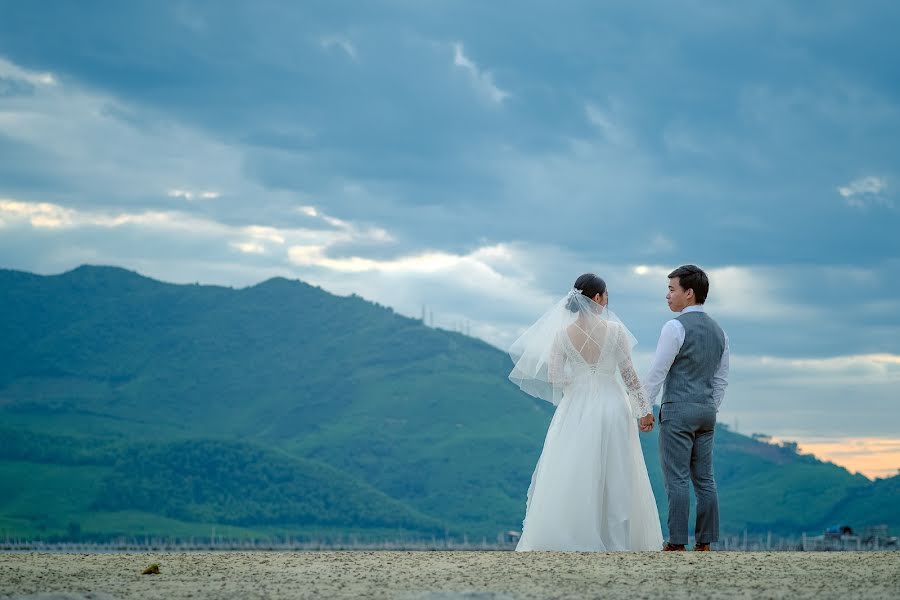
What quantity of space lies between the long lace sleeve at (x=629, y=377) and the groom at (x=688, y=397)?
0.74 meters

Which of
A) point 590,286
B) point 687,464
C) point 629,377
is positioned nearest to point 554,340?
point 590,286

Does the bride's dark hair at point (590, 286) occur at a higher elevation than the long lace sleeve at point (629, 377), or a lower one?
higher

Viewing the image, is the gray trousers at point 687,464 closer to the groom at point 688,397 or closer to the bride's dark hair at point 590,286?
the groom at point 688,397

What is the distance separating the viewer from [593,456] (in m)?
13.2

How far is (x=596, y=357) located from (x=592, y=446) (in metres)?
1.00

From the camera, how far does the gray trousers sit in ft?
39.5

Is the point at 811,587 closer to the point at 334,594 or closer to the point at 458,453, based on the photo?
the point at 334,594

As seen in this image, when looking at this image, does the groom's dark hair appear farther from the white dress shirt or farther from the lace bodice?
the lace bodice

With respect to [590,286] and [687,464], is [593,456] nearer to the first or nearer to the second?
[687,464]

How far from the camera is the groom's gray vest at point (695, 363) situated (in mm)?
12156

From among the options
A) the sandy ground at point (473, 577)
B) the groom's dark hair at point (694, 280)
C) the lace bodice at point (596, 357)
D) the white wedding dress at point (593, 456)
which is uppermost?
the groom's dark hair at point (694, 280)

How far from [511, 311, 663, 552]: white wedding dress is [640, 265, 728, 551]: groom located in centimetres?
82

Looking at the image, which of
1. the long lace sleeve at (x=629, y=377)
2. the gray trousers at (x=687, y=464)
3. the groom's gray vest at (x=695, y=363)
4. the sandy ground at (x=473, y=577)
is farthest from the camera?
the long lace sleeve at (x=629, y=377)

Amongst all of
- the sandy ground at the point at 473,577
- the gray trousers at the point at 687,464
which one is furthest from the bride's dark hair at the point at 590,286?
the sandy ground at the point at 473,577
